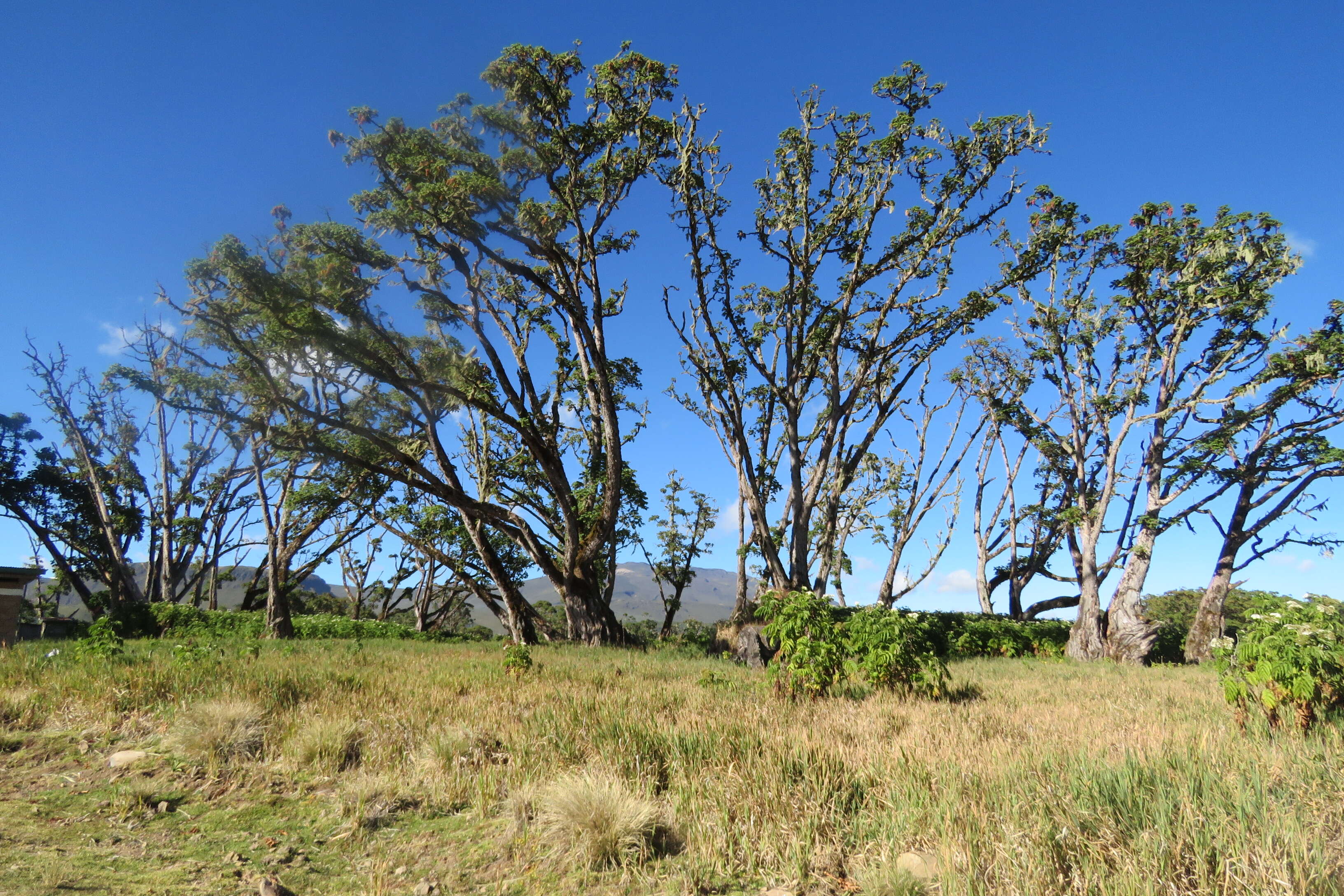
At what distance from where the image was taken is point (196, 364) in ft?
72.4

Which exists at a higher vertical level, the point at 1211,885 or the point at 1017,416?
the point at 1017,416

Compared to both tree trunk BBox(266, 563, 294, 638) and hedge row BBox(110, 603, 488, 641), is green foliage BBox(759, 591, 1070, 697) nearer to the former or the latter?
hedge row BBox(110, 603, 488, 641)

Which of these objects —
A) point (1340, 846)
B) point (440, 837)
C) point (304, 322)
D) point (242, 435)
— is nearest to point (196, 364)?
point (242, 435)

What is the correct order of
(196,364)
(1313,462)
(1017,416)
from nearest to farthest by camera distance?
(1313,462), (196,364), (1017,416)

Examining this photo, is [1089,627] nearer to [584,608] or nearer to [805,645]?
[584,608]

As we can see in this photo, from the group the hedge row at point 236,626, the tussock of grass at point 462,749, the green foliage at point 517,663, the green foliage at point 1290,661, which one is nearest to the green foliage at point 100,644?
the green foliage at point 517,663

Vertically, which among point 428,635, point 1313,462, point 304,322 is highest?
point 304,322

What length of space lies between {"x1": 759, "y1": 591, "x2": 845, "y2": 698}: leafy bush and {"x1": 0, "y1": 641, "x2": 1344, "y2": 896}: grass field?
0.71 metres

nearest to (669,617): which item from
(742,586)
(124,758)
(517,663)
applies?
(742,586)

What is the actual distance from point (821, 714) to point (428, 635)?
1745cm

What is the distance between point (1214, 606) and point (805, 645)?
19.0 m

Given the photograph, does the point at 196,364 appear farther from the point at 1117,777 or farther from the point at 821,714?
the point at 1117,777

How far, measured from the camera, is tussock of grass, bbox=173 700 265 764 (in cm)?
567

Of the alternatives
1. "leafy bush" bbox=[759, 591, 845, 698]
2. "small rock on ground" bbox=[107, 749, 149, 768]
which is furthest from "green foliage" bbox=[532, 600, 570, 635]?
"small rock on ground" bbox=[107, 749, 149, 768]
